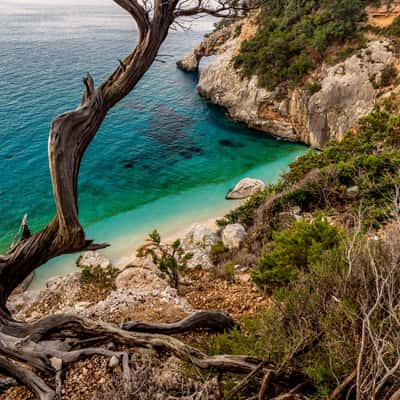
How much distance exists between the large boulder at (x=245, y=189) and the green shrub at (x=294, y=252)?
998 centimetres

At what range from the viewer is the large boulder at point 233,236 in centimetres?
1098

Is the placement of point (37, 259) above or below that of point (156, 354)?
above

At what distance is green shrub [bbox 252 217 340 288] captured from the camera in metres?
5.76

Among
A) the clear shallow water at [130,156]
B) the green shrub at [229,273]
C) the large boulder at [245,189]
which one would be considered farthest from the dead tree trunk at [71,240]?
the large boulder at [245,189]

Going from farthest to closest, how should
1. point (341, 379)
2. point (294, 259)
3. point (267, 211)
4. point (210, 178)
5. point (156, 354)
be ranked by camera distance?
point (210, 178) → point (267, 211) → point (294, 259) → point (156, 354) → point (341, 379)

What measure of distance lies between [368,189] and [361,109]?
38.0 feet

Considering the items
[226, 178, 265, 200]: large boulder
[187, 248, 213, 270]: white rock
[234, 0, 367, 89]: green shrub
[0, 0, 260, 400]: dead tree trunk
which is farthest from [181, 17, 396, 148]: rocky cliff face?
[0, 0, 260, 400]: dead tree trunk

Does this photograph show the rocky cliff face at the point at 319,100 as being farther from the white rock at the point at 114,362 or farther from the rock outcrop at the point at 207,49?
the white rock at the point at 114,362

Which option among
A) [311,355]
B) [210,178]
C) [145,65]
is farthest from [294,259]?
[210,178]

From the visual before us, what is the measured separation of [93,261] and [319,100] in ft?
56.2

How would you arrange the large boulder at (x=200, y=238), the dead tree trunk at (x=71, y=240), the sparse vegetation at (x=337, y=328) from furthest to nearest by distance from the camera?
the large boulder at (x=200, y=238) → the dead tree trunk at (x=71, y=240) → the sparse vegetation at (x=337, y=328)

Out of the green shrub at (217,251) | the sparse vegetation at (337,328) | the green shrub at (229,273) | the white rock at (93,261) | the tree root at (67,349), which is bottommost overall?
the white rock at (93,261)

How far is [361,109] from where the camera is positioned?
1995cm

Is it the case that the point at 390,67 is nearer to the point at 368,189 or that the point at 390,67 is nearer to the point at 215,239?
the point at 368,189
